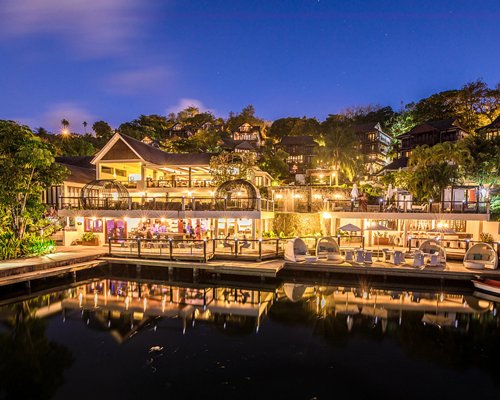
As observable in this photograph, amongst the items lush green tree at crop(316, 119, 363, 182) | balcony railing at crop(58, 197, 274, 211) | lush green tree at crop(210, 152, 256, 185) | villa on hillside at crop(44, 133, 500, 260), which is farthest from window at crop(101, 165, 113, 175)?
lush green tree at crop(316, 119, 363, 182)

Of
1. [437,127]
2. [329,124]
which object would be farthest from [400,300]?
[329,124]

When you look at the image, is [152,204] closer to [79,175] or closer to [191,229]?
[191,229]

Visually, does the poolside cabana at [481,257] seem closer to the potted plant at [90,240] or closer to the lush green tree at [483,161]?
the lush green tree at [483,161]

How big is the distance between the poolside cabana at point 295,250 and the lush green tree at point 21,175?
14411 mm

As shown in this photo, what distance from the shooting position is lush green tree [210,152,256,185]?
29.7m

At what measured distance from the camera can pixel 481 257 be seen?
17.5 m

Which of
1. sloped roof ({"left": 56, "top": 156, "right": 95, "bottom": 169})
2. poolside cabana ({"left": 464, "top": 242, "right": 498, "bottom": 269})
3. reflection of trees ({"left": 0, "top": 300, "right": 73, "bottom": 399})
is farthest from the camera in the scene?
sloped roof ({"left": 56, "top": 156, "right": 95, "bottom": 169})

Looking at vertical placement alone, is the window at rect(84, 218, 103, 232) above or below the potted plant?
above

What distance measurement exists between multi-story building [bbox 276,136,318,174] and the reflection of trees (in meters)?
53.0

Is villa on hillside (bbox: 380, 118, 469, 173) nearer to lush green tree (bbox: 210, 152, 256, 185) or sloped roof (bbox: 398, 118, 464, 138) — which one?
sloped roof (bbox: 398, 118, 464, 138)

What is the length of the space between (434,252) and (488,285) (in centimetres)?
318

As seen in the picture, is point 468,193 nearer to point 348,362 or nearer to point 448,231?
point 448,231

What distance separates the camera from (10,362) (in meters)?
9.82

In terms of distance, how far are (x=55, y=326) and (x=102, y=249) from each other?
32.0 feet
